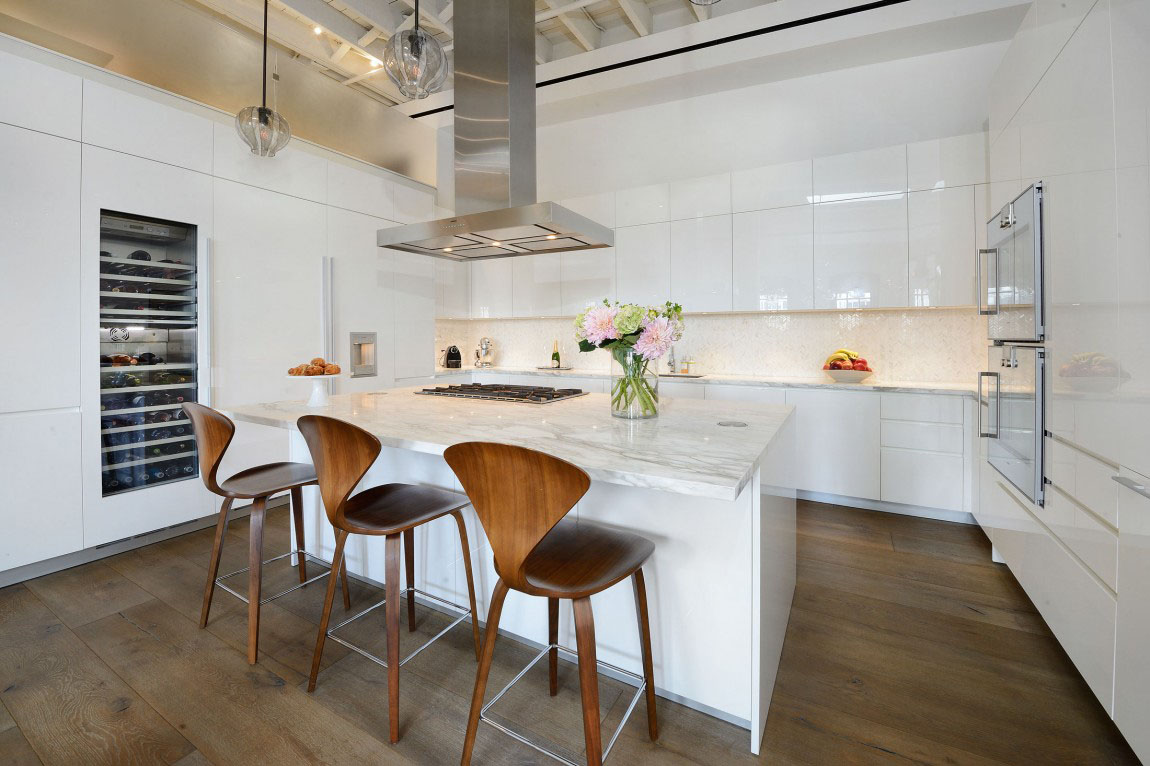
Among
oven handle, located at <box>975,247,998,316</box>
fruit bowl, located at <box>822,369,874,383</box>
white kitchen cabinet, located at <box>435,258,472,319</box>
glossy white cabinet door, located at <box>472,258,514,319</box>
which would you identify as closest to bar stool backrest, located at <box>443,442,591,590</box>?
oven handle, located at <box>975,247,998,316</box>

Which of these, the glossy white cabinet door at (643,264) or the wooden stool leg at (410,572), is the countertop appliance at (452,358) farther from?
the wooden stool leg at (410,572)

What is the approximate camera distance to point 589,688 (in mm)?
1091

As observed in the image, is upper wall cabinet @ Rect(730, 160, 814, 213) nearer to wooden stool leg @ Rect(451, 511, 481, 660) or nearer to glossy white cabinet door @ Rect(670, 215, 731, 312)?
glossy white cabinet door @ Rect(670, 215, 731, 312)

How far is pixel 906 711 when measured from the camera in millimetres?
1516

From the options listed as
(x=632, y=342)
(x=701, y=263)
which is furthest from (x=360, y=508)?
(x=701, y=263)

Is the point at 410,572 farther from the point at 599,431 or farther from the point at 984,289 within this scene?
the point at 984,289

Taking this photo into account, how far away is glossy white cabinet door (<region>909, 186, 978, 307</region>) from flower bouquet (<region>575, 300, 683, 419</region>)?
2.34 meters

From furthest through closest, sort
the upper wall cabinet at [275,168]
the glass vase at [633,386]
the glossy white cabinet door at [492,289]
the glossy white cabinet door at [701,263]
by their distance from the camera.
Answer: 1. the glossy white cabinet door at [492,289]
2. the glossy white cabinet door at [701,263]
3. the upper wall cabinet at [275,168]
4. the glass vase at [633,386]

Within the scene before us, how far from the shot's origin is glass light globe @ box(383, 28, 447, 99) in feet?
7.15

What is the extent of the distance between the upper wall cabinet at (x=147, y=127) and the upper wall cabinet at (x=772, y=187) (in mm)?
3439

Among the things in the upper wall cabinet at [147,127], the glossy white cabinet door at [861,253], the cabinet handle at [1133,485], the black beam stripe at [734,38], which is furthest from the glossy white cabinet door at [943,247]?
the upper wall cabinet at [147,127]

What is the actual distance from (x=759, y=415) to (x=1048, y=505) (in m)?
1.00

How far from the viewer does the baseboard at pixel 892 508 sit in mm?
3133

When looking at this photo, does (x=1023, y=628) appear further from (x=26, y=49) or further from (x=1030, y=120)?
(x=26, y=49)
